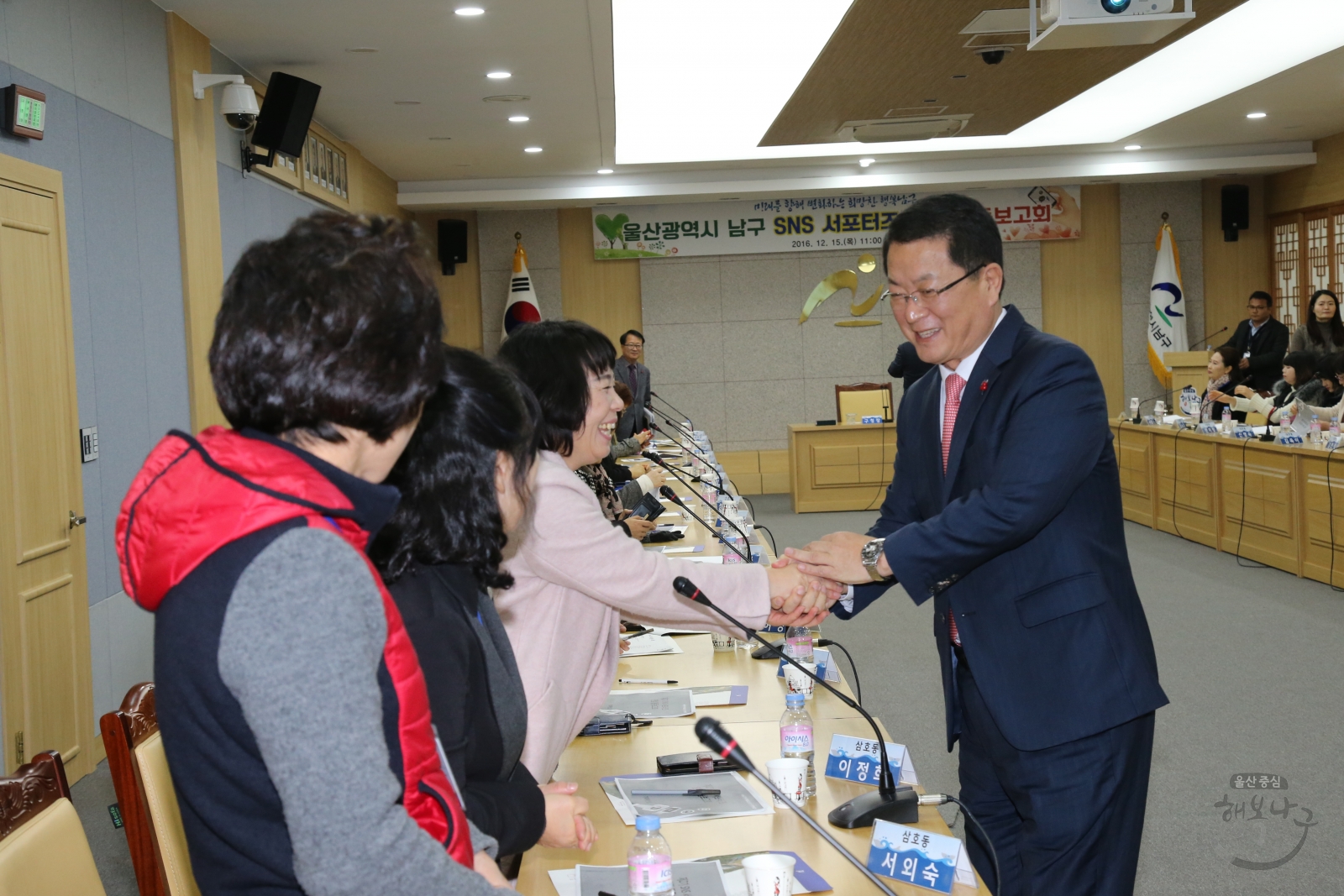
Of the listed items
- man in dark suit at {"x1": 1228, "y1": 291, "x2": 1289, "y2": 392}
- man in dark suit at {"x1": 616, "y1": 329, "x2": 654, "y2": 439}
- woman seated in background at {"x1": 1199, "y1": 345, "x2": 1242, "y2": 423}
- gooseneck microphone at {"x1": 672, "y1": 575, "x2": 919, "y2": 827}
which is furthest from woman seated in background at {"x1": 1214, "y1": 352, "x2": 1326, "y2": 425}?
gooseneck microphone at {"x1": 672, "y1": 575, "x2": 919, "y2": 827}

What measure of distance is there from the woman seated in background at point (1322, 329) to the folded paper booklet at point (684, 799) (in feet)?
27.0

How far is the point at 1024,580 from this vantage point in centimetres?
183

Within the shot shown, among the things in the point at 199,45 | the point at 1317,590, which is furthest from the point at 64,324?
the point at 1317,590

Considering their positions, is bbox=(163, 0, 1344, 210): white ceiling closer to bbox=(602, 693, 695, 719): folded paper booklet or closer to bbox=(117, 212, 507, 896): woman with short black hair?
bbox=(602, 693, 695, 719): folded paper booklet

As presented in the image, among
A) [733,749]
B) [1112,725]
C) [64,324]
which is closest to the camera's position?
[733,749]

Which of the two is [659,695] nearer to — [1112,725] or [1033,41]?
[1112,725]

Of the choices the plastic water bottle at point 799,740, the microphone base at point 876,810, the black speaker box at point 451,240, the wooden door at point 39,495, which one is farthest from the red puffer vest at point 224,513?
the black speaker box at point 451,240

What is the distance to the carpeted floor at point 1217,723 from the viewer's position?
2.96 metres

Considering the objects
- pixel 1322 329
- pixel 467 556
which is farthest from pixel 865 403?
pixel 467 556

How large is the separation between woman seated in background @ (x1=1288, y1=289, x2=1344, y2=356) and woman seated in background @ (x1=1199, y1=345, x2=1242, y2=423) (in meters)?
0.70

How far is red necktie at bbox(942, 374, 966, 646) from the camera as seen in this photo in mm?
2010

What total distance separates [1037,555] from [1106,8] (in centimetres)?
324

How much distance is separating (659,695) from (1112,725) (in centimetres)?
101

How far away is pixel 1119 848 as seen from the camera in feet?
5.87
